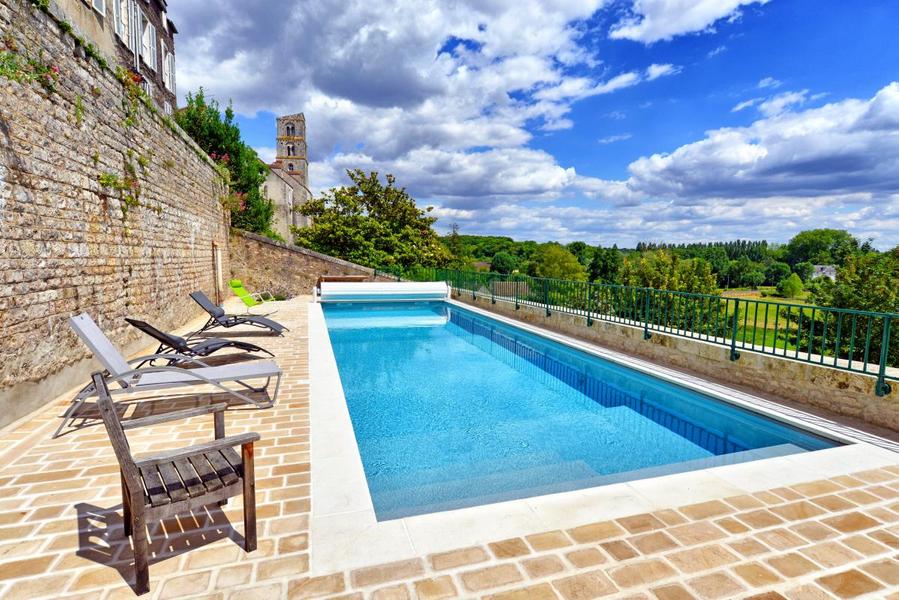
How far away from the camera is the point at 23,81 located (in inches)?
157

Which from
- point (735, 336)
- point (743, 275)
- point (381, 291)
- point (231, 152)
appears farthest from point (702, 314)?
point (743, 275)

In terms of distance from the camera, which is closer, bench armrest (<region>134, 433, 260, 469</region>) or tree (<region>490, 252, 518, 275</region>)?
bench armrest (<region>134, 433, 260, 469</region>)

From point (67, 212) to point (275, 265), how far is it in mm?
13052

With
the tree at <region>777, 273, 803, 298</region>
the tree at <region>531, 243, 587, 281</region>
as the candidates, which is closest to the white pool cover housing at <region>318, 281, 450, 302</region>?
the tree at <region>531, 243, 587, 281</region>

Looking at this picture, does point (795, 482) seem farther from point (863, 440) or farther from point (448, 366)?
point (448, 366)

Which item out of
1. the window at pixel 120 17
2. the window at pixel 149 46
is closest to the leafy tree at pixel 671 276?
the window at pixel 149 46

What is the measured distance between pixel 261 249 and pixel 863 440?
57.7 ft

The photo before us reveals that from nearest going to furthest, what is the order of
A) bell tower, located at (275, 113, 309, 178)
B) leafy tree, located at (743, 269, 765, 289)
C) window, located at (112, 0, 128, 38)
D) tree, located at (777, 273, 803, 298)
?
1. window, located at (112, 0, 128, 38)
2. bell tower, located at (275, 113, 309, 178)
3. tree, located at (777, 273, 803, 298)
4. leafy tree, located at (743, 269, 765, 289)

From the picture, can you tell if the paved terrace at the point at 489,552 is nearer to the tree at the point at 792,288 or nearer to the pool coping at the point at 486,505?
the pool coping at the point at 486,505

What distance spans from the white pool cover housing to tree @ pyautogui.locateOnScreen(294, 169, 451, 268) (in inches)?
285

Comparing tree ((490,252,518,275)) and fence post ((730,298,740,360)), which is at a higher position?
tree ((490,252,518,275))

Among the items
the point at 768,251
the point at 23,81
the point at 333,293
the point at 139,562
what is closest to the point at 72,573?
the point at 139,562

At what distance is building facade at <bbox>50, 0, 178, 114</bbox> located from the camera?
11.1 metres

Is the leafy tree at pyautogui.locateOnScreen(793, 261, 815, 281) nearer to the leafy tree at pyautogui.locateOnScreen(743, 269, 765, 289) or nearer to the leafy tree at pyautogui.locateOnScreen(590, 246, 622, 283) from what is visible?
the leafy tree at pyautogui.locateOnScreen(743, 269, 765, 289)
